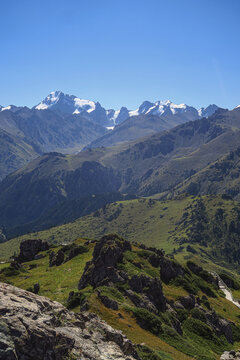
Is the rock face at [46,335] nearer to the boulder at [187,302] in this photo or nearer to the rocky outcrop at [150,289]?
the rocky outcrop at [150,289]

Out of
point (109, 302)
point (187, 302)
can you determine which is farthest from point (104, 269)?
point (187, 302)

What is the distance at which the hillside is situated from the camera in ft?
176

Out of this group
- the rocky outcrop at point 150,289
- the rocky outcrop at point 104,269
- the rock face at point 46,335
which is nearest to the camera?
the rock face at point 46,335

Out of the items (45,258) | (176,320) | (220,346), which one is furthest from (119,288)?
(45,258)

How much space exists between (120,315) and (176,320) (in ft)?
54.5

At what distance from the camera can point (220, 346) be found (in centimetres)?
6638

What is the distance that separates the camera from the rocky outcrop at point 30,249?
144 metres

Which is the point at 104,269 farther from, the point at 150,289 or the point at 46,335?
the point at 46,335

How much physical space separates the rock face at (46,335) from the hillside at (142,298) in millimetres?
7525

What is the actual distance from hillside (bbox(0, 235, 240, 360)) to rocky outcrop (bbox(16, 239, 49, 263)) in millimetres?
20950

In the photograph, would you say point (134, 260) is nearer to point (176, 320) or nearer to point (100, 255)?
point (100, 255)

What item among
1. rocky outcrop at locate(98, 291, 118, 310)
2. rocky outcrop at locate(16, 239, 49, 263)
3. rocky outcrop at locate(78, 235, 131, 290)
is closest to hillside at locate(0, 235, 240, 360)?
rocky outcrop at locate(78, 235, 131, 290)

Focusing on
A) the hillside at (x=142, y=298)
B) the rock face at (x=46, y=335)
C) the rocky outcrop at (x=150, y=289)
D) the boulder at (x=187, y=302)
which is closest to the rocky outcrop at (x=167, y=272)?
the hillside at (x=142, y=298)

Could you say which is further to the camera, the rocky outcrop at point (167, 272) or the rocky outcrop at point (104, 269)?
the rocky outcrop at point (167, 272)
